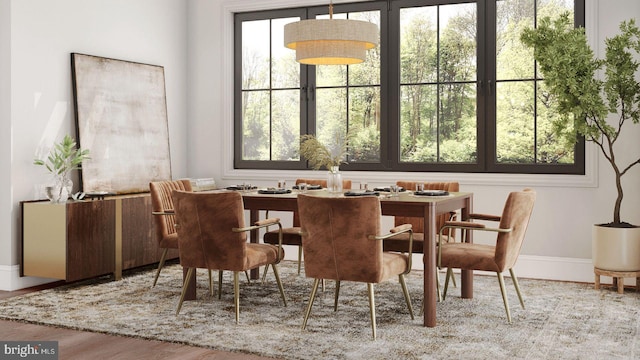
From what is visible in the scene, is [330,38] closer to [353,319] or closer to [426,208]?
[426,208]

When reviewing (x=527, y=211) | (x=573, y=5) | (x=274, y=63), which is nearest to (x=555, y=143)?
(x=573, y=5)

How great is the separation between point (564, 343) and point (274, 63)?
472 centimetres

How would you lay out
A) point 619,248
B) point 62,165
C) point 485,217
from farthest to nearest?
1. point 62,165
2. point 619,248
3. point 485,217

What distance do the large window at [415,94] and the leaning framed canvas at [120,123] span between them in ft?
3.16

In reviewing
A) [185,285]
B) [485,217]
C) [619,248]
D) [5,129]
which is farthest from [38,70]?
[619,248]

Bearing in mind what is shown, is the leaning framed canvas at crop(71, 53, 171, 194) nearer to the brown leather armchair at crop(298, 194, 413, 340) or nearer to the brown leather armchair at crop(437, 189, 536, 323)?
the brown leather armchair at crop(298, 194, 413, 340)

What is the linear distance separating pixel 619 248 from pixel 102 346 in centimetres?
406

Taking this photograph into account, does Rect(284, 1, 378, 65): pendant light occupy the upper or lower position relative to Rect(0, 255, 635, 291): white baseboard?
upper

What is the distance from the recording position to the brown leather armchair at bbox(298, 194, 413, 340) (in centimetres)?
415

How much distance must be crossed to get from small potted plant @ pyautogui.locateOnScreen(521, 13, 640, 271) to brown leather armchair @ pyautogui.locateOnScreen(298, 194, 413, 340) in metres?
2.29

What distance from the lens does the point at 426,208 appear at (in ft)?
14.8

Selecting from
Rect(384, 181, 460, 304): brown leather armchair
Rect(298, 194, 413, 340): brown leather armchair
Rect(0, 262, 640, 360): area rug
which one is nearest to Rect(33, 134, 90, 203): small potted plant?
Rect(0, 262, 640, 360): area rug

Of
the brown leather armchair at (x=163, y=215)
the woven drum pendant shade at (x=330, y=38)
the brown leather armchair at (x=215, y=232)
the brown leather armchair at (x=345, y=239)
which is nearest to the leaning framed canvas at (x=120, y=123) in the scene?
the brown leather armchair at (x=163, y=215)

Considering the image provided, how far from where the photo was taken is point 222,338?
421 cm
